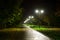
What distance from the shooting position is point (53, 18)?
173ft

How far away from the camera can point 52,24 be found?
53.0 metres

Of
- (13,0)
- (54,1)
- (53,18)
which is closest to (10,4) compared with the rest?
(13,0)

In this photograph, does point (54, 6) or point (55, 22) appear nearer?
point (55, 22)

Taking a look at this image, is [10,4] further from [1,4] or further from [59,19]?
[59,19]

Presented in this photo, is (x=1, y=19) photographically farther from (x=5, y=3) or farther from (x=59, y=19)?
(x=59, y=19)

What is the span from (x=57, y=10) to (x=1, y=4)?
26.8 metres

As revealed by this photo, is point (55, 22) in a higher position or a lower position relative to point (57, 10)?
lower

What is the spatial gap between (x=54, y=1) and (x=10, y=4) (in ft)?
64.9

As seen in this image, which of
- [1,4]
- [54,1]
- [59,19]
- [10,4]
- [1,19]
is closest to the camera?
[1,4]

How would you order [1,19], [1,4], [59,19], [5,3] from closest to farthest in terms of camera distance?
[1,4] → [5,3] → [1,19] → [59,19]

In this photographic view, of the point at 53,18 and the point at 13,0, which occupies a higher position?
the point at 13,0

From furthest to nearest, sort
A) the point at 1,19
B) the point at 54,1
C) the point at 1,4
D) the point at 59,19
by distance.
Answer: the point at 54,1
the point at 59,19
the point at 1,19
the point at 1,4

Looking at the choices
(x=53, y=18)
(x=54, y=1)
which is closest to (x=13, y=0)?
(x=53, y=18)

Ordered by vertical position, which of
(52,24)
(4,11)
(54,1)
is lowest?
(52,24)
